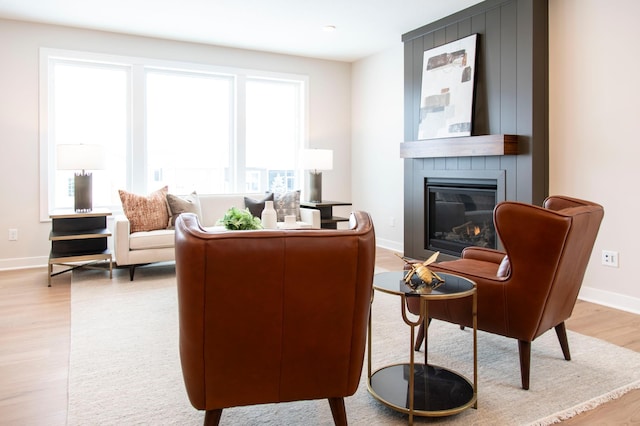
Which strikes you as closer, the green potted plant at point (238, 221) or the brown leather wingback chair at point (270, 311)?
the brown leather wingback chair at point (270, 311)

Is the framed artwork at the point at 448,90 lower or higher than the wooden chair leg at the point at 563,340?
higher

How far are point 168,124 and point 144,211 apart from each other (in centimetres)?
150

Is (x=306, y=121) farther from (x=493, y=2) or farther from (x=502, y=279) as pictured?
(x=502, y=279)

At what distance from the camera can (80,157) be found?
14.7 ft

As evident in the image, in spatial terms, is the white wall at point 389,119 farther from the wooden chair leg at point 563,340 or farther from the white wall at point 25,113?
the wooden chair leg at point 563,340

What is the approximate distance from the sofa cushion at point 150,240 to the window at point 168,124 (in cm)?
117

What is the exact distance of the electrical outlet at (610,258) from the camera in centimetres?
356

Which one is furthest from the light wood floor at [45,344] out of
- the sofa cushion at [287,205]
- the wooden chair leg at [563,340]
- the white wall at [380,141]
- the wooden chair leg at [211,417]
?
the white wall at [380,141]

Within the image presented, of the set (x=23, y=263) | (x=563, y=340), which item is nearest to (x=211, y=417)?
(x=563, y=340)

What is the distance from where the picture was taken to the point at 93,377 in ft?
7.55

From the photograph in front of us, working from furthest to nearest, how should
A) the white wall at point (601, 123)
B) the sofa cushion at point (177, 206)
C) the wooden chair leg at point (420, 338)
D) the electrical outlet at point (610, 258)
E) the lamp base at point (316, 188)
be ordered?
the lamp base at point (316, 188)
the sofa cushion at point (177, 206)
the electrical outlet at point (610, 258)
the white wall at point (601, 123)
the wooden chair leg at point (420, 338)

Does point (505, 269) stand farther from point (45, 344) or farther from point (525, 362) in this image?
point (45, 344)

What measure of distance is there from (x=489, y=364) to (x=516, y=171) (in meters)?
2.03

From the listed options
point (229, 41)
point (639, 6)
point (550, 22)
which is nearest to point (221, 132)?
point (229, 41)
